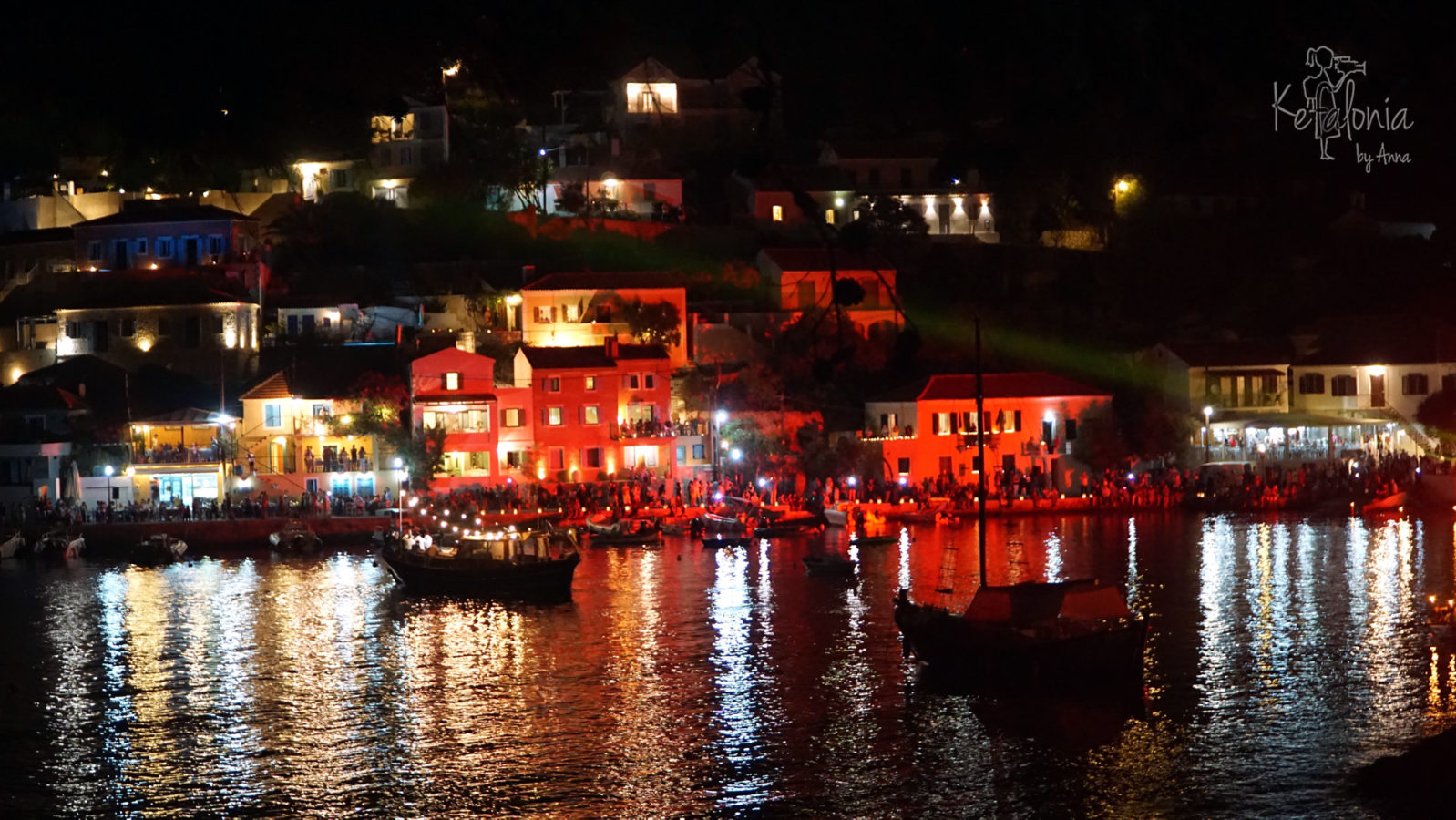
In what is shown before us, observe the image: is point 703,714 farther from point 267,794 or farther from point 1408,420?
point 1408,420

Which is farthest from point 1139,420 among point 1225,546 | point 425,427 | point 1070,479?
point 425,427

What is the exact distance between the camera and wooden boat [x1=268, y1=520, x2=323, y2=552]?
45406 mm

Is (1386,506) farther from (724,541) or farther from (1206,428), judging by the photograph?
(724,541)

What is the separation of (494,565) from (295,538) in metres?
10.4

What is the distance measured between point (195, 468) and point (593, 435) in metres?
11.4

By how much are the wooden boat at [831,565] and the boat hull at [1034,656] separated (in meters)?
11.8

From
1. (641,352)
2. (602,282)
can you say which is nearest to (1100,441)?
(641,352)

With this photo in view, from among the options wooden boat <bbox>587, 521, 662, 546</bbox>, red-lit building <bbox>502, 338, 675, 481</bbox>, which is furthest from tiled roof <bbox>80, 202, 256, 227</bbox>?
wooden boat <bbox>587, 521, 662, 546</bbox>

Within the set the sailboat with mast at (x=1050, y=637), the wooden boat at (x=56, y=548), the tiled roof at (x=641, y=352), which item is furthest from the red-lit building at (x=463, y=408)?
the sailboat with mast at (x=1050, y=637)

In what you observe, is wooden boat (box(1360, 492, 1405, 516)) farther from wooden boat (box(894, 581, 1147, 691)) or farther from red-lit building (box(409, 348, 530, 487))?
wooden boat (box(894, 581, 1147, 691))

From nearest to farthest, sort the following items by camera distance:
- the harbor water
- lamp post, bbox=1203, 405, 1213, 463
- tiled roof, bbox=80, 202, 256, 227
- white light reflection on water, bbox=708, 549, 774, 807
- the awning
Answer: the harbor water
white light reflection on water, bbox=708, 549, 774, 807
the awning
lamp post, bbox=1203, 405, 1213, 463
tiled roof, bbox=80, 202, 256, 227

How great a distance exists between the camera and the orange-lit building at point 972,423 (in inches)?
1944

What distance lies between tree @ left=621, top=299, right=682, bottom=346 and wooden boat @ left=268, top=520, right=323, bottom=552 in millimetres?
12059

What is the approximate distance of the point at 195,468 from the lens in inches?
1863
